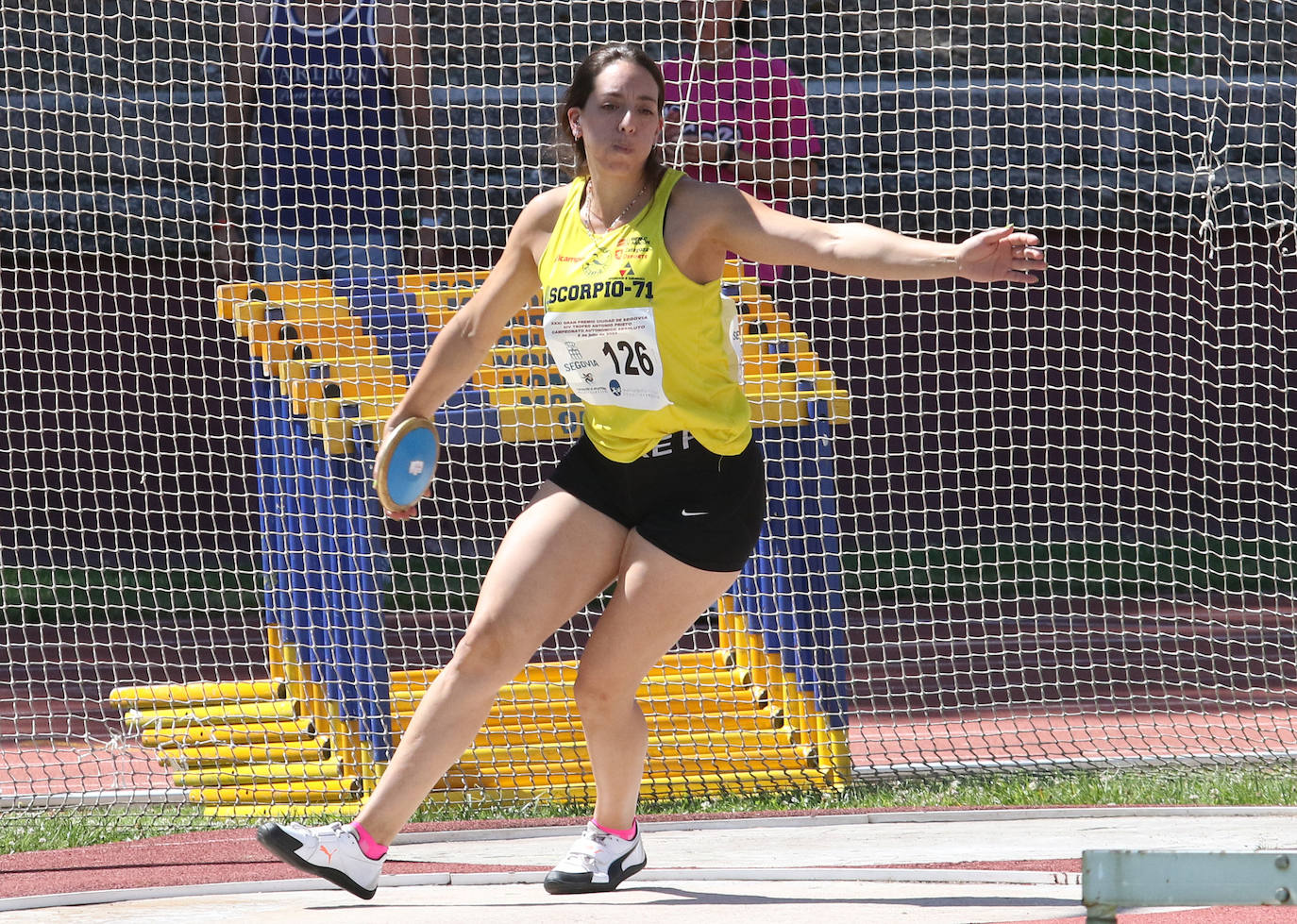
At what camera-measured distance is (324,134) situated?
718 centimetres

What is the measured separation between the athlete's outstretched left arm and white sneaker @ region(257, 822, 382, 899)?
163 centimetres

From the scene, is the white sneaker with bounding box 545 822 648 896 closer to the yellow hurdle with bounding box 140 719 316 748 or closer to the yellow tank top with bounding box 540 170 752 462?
the yellow tank top with bounding box 540 170 752 462

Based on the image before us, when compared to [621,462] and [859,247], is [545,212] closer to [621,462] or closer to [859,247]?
[621,462]

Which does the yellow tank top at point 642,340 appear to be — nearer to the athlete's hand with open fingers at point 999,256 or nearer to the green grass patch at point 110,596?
the athlete's hand with open fingers at point 999,256

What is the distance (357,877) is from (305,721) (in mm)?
2583

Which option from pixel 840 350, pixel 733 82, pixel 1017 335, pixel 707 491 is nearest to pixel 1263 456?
pixel 1017 335

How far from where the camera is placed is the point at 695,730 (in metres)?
6.11

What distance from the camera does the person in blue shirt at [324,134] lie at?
22.6ft

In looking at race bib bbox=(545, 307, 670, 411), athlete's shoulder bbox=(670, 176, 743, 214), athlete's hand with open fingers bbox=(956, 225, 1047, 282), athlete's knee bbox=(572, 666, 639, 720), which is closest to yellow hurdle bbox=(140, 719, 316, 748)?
athlete's knee bbox=(572, 666, 639, 720)

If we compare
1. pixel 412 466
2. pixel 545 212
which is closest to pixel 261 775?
pixel 412 466

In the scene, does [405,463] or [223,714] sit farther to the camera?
[223,714]

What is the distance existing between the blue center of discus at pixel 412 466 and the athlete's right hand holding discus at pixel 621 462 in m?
0.35

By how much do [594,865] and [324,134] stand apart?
4236mm

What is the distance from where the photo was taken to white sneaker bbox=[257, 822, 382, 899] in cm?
360
